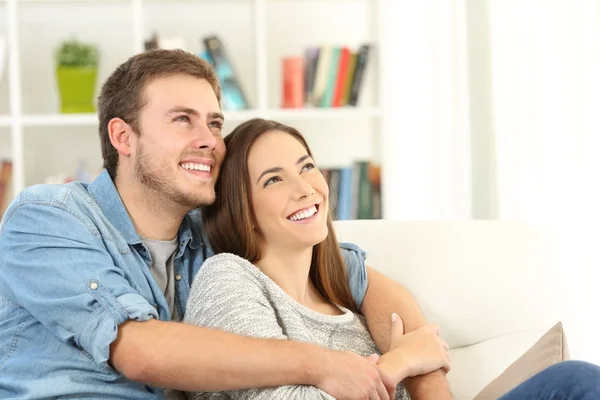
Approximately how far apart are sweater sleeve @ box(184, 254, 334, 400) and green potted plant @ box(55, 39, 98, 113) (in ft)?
6.86

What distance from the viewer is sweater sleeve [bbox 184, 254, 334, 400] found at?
5.15 feet

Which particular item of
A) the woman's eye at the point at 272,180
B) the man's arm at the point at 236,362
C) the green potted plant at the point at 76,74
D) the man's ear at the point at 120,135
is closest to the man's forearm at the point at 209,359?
the man's arm at the point at 236,362

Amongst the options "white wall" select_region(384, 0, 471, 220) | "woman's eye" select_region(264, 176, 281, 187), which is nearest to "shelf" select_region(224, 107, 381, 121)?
"white wall" select_region(384, 0, 471, 220)

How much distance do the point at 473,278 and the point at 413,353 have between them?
36 centimetres

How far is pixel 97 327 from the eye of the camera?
157 cm

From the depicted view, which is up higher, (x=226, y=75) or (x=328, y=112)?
(x=226, y=75)

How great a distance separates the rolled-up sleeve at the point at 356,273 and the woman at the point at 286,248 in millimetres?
18

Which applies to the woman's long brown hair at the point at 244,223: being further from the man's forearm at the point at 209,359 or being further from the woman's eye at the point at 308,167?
the man's forearm at the point at 209,359

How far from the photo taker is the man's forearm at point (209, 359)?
1.53 m

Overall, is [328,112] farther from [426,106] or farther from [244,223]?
[244,223]

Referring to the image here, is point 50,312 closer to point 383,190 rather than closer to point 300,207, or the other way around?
point 300,207

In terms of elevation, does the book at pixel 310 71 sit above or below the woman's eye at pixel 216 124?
above

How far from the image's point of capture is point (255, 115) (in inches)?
145

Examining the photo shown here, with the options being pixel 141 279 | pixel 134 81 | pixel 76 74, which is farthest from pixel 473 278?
pixel 76 74
